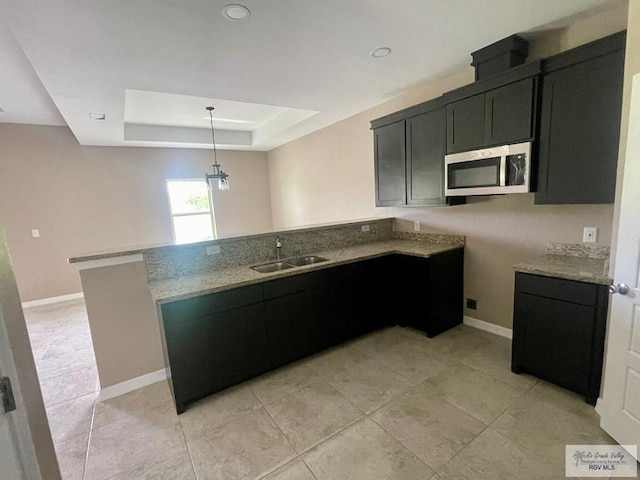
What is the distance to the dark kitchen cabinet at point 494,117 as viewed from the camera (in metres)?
2.19

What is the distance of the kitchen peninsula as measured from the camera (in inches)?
90.1

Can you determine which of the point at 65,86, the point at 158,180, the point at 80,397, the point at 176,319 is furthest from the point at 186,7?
the point at 158,180

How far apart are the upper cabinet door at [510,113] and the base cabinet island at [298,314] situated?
3.81ft

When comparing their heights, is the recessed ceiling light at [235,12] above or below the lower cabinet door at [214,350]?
above

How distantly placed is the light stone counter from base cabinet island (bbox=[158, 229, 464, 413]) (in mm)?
821

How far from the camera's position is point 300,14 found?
191 cm

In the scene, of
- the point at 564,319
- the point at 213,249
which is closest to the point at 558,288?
the point at 564,319

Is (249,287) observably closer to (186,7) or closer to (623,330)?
(186,7)

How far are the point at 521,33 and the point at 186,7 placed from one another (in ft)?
7.93

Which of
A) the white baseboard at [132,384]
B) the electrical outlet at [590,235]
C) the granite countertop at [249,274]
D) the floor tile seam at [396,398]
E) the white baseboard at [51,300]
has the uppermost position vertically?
the electrical outlet at [590,235]

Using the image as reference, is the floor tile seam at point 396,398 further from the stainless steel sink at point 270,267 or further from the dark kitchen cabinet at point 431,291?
the stainless steel sink at point 270,267

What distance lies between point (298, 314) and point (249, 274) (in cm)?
55

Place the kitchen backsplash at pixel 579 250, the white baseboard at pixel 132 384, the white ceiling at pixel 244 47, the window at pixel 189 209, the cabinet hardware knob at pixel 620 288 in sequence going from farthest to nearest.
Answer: the window at pixel 189 209, the white baseboard at pixel 132 384, the kitchen backsplash at pixel 579 250, the white ceiling at pixel 244 47, the cabinet hardware knob at pixel 620 288

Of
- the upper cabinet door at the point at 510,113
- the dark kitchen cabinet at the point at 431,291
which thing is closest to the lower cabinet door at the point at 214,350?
the dark kitchen cabinet at the point at 431,291
